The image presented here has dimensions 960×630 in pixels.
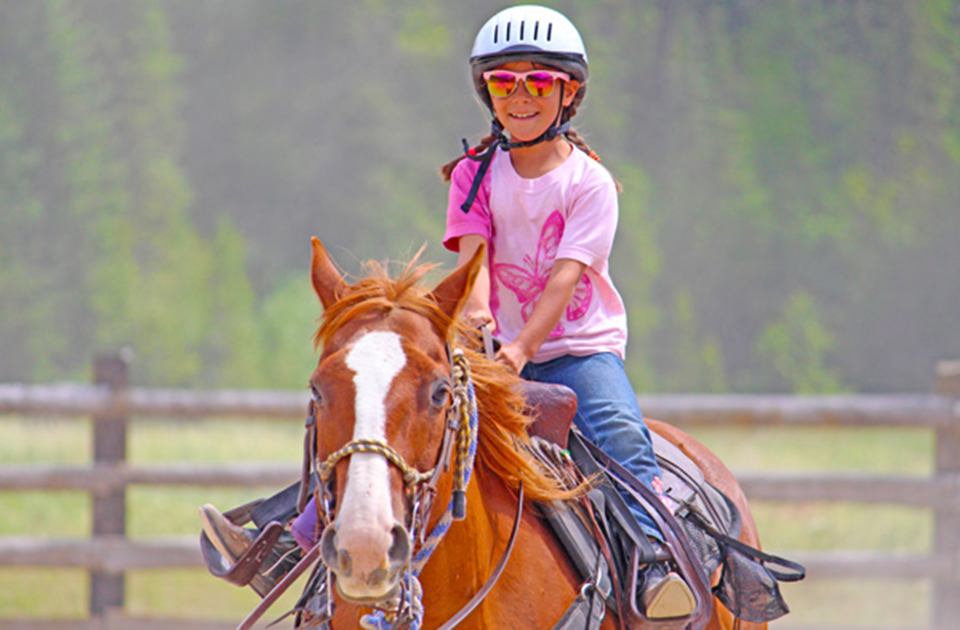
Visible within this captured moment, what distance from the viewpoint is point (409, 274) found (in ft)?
8.10

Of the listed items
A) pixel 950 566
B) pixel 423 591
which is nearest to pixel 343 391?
pixel 423 591

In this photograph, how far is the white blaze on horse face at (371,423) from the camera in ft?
6.83

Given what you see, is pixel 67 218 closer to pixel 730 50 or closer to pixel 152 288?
pixel 152 288

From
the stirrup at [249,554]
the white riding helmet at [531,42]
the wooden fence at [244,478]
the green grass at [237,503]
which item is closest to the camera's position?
the stirrup at [249,554]

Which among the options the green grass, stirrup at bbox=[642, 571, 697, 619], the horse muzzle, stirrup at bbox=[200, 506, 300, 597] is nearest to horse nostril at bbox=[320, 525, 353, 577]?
the horse muzzle

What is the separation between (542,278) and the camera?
3.20 metres

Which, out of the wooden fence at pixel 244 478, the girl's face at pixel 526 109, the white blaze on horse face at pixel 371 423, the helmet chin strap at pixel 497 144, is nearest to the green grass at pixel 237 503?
the wooden fence at pixel 244 478

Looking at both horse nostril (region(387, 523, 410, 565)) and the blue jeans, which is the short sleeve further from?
horse nostril (region(387, 523, 410, 565))

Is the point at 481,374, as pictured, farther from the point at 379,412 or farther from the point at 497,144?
the point at 497,144

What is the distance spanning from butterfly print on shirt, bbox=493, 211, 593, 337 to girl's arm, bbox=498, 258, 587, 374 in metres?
0.11

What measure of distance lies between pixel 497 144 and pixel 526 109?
0.15 m

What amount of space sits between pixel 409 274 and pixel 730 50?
968 inches

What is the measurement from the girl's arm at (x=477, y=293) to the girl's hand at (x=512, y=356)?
8 centimetres

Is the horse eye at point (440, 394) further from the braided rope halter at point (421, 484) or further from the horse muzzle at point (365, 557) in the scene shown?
the horse muzzle at point (365, 557)
